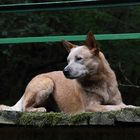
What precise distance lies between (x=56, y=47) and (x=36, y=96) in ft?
19.5

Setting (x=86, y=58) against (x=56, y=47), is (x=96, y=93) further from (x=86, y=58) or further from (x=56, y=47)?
(x=56, y=47)

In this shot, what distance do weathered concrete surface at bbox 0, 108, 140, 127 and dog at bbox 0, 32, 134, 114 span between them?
4.98ft

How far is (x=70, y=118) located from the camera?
482 centimetres

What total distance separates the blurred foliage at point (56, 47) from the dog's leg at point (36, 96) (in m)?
4.88

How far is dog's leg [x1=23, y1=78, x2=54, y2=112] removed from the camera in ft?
22.3

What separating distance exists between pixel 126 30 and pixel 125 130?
7524 millimetres

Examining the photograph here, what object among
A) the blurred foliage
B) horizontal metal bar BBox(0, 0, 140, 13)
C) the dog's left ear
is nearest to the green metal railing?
horizontal metal bar BBox(0, 0, 140, 13)

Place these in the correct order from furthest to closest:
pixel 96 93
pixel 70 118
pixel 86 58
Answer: pixel 86 58, pixel 96 93, pixel 70 118

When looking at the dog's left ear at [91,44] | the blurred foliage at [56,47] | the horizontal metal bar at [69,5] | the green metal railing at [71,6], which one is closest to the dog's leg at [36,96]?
the dog's left ear at [91,44]

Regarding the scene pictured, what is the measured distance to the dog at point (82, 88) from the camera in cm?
660

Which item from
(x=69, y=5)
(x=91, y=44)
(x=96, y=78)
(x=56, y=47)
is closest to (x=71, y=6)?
(x=69, y=5)

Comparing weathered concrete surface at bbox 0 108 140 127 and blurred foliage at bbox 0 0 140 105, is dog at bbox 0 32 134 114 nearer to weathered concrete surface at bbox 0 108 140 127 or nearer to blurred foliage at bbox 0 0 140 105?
weathered concrete surface at bbox 0 108 140 127

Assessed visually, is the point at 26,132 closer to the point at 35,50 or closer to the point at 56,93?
the point at 56,93

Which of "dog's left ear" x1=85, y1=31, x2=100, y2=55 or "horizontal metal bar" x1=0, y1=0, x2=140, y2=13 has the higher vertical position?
"dog's left ear" x1=85, y1=31, x2=100, y2=55
